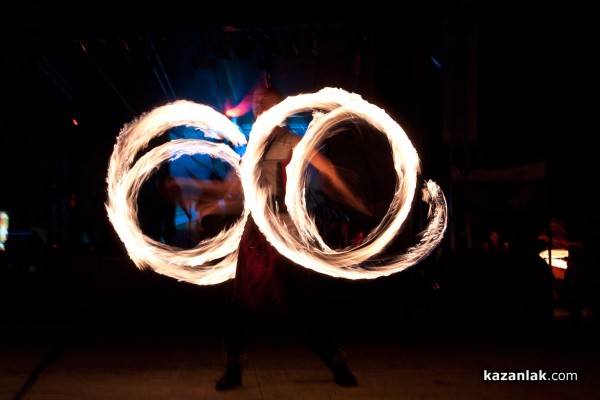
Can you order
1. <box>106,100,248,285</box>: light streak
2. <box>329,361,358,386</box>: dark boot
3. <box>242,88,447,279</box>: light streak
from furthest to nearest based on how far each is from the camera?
<box>106,100,248,285</box>: light streak, <box>329,361,358,386</box>: dark boot, <box>242,88,447,279</box>: light streak

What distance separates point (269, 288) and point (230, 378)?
0.69 m

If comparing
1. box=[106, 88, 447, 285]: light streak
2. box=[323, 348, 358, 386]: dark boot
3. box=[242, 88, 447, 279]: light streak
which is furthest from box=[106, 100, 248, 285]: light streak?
box=[323, 348, 358, 386]: dark boot

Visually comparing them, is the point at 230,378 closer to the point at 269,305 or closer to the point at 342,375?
the point at 269,305

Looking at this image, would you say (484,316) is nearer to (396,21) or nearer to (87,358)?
(396,21)

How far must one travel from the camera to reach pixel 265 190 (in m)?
4.45

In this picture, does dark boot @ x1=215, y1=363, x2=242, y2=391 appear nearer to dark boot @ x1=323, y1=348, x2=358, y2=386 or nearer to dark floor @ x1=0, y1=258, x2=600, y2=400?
dark floor @ x1=0, y1=258, x2=600, y2=400

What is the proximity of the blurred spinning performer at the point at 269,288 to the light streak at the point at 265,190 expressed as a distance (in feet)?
0.23

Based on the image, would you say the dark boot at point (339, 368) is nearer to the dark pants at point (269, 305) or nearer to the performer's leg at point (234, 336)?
the dark pants at point (269, 305)

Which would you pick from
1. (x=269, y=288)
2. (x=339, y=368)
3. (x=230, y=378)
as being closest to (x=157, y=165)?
(x=269, y=288)

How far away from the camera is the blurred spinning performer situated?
A: 14.6 ft

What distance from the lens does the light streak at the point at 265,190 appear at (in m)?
4.45

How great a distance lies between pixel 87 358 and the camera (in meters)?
5.80

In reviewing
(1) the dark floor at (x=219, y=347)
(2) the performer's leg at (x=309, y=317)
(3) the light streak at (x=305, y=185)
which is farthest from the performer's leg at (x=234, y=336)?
(3) the light streak at (x=305, y=185)

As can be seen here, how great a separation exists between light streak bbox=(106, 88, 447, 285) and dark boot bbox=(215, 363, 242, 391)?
0.86 m
